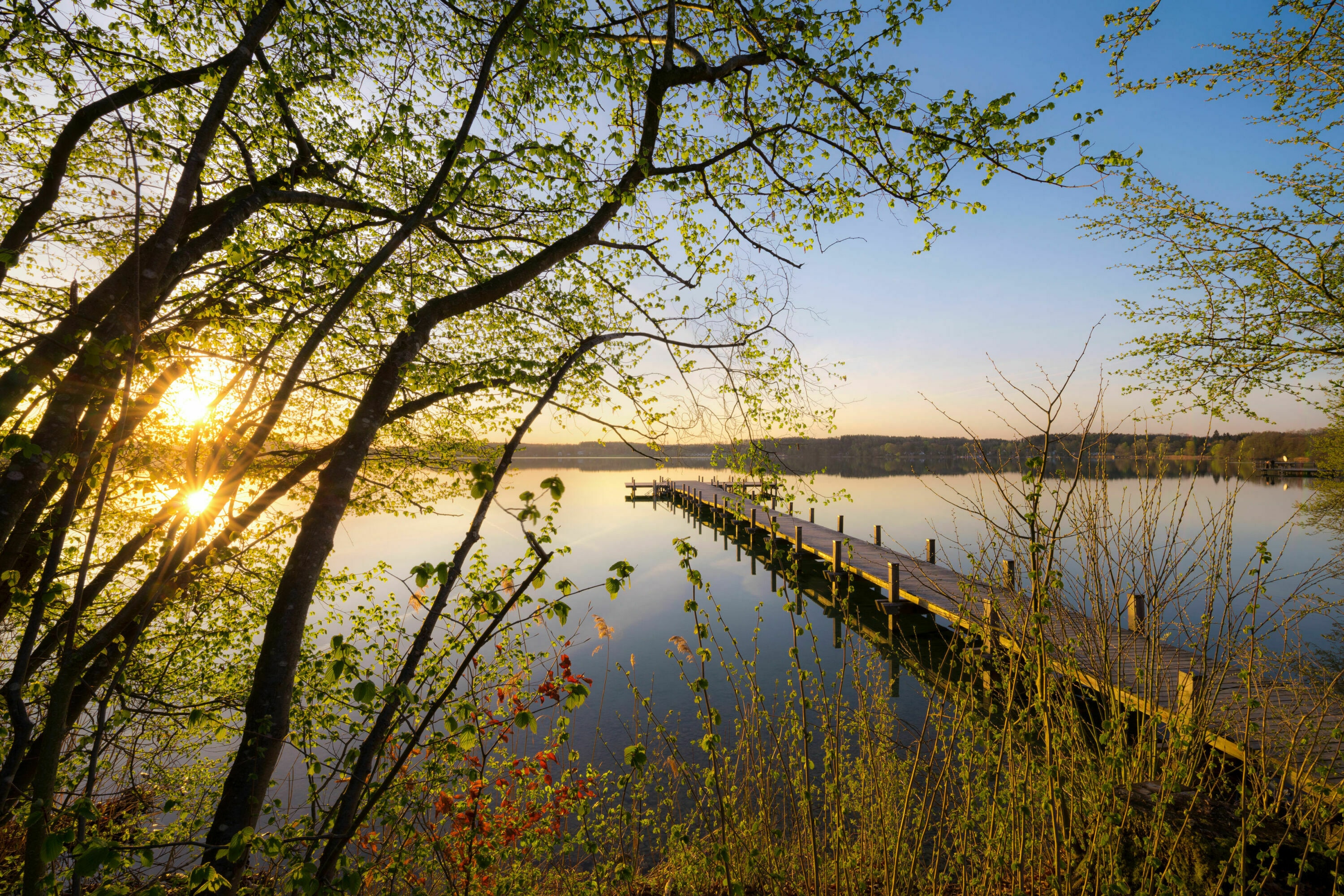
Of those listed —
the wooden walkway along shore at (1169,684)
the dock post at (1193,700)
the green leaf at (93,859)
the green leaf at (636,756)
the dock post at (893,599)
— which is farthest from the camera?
the dock post at (893,599)

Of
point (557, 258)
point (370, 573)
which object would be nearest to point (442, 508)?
point (370, 573)

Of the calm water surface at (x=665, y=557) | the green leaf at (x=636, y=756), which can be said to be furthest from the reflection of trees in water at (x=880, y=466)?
the green leaf at (x=636, y=756)

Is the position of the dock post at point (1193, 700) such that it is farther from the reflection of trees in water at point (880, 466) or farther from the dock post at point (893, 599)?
the dock post at point (893, 599)

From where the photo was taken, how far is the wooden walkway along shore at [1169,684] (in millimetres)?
2777

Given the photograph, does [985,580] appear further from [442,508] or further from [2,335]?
[442,508]

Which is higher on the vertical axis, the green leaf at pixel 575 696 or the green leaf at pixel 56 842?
the green leaf at pixel 575 696

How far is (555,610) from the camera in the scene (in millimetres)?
1715

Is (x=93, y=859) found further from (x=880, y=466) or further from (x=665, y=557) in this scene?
(x=880, y=466)

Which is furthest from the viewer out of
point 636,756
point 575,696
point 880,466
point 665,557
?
point 880,466

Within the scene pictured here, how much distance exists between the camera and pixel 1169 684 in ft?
13.7

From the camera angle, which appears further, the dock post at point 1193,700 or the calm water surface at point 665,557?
the calm water surface at point 665,557

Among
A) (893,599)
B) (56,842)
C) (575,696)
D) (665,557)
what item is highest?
(575,696)

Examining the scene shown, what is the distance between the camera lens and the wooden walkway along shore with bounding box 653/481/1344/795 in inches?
109

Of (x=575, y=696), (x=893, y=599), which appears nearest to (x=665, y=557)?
(x=893, y=599)
